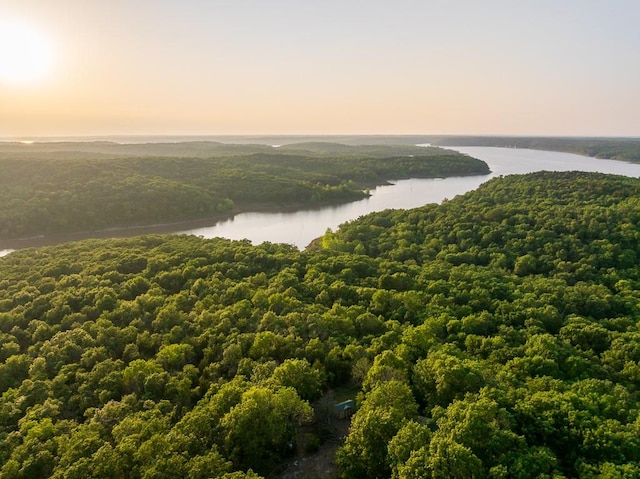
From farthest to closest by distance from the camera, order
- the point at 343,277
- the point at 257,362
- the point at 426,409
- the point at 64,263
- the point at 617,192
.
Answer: the point at 617,192 → the point at 64,263 → the point at 343,277 → the point at 257,362 → the point at 426,409

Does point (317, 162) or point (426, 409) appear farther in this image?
point (317, 162)

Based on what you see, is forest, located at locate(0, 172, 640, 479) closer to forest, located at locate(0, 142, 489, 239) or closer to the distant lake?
the distant lake

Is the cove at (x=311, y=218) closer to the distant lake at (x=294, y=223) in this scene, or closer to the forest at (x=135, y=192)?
the distant lake at (x=294, y=223)

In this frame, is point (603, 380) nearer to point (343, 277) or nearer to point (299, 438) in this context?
point (299, 438)

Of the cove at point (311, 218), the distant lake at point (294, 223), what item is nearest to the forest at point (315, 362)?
the distant lake at point (294, 223)

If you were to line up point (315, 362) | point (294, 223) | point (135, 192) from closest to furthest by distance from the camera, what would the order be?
point (315, 362) < point (294, 223) < point (135, 192)

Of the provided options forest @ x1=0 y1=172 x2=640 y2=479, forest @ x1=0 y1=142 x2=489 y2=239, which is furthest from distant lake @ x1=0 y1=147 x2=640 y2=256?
forest @ x1=0 y1=172 x2=640 y2=479

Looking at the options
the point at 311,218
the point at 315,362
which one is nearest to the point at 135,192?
the point at 311,218

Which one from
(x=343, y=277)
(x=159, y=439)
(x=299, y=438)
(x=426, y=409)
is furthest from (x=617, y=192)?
(x=159, y=439)

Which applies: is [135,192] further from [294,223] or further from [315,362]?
[315,362]
